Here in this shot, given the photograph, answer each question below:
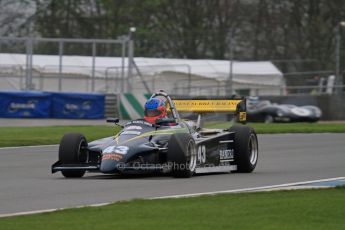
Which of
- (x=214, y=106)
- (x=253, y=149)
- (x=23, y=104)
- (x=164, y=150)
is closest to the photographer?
(x=164, y=150)

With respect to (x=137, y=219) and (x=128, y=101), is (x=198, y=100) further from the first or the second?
(x=128, y=101)

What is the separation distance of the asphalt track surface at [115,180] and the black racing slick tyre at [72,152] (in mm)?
176

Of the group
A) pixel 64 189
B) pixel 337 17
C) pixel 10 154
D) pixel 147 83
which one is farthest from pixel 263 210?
pixel 337 17

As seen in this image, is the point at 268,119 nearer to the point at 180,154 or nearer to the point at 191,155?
the point at 191,155

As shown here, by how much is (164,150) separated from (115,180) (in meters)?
0.82

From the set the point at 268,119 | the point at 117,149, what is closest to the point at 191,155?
the point at 117,149

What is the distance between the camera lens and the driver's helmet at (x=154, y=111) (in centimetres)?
1484

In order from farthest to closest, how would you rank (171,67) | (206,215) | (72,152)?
1. (171,67)
2. (72,152)
3. (206,215)

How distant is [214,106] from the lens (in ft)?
54.7

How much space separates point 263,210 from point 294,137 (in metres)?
17.0

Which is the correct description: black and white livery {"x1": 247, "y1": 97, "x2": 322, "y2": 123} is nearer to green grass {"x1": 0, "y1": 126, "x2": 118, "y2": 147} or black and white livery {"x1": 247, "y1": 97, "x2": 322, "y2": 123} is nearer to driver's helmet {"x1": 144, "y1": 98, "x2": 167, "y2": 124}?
green grass {"x1": 0, "y1": 126, "x2": 118, "y2": 147}

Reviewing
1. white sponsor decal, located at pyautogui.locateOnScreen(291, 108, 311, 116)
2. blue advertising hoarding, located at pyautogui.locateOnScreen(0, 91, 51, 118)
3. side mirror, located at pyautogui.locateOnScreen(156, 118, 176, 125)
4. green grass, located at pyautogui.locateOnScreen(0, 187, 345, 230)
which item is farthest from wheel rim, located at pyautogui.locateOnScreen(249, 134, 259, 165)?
white sponsor decal, located at pyautogui.locateOnScreen(291, 108, 311, 116)

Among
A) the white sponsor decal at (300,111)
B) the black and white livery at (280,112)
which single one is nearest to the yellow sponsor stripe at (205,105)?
the black and white livery at (280,112)

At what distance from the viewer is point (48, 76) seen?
38219 mm
